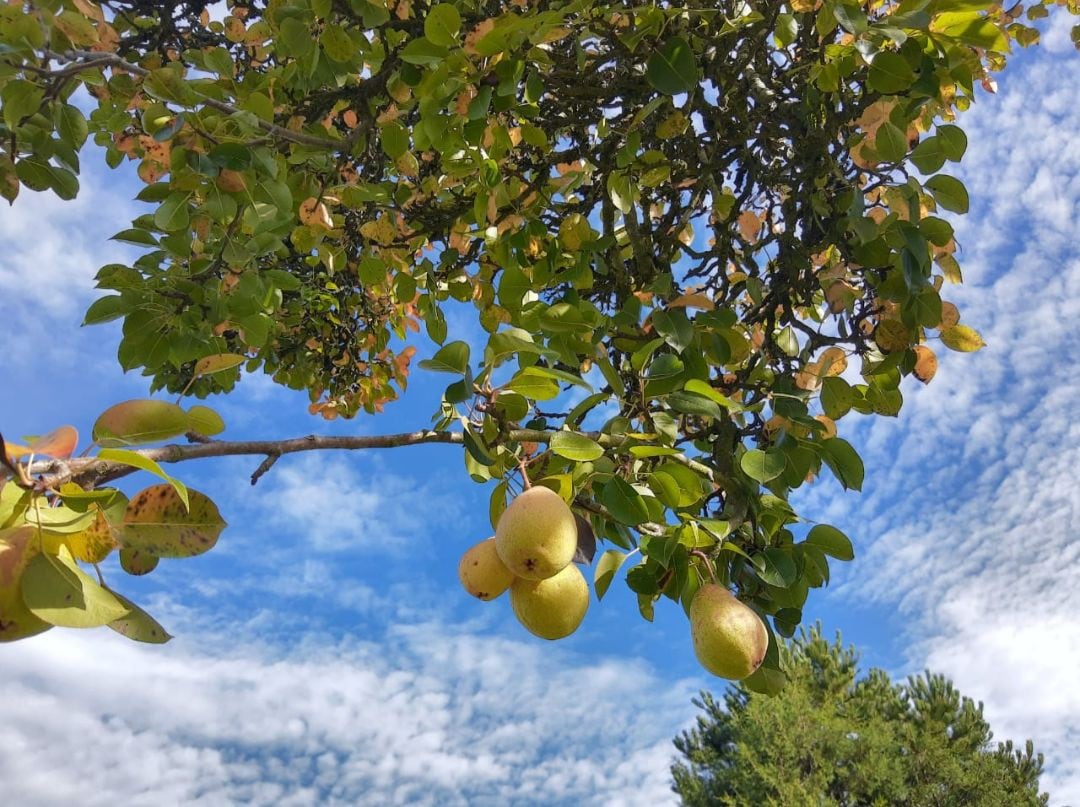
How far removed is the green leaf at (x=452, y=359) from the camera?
1.41 m

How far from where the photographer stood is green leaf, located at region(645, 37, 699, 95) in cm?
192

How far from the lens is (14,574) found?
2.84ft

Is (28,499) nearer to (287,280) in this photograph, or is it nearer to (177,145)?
(177,145)

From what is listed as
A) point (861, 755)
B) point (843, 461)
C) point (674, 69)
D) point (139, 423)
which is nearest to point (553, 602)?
point (139, 423)

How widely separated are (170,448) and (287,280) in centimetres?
158

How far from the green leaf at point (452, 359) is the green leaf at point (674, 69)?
37.1 inches

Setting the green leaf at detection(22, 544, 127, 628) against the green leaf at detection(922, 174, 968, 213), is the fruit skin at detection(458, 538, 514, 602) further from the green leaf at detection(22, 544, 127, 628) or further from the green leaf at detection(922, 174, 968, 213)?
the green leaf at detection(922, 174, 968, 213)

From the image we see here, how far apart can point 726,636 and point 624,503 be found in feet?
0.95

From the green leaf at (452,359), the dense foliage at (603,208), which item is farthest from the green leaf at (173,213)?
the green leaf at (452,359)

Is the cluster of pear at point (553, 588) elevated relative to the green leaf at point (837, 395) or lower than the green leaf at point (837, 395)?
lower

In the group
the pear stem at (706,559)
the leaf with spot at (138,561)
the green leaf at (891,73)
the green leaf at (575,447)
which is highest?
the green leaf at (891,73)

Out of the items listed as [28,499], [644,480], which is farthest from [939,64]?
A: [28,499]

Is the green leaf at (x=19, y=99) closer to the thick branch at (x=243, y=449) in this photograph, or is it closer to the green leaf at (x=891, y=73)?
the thick branch at (x=243, y=449)

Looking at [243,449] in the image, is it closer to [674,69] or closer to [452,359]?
[452,359]
